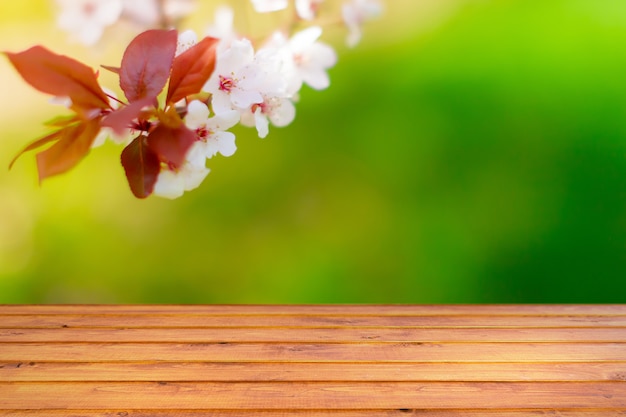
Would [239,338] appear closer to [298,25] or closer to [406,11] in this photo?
[298,25]

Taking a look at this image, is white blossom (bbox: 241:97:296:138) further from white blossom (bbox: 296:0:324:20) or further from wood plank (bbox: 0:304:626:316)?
wood plank (bbox: 0:304:626:316)

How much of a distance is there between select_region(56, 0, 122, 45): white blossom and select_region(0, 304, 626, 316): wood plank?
66 centimetres

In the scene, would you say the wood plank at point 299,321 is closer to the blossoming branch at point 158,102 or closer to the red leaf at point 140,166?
the blossoming branch at point 158,102

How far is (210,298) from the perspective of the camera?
5.47 feet

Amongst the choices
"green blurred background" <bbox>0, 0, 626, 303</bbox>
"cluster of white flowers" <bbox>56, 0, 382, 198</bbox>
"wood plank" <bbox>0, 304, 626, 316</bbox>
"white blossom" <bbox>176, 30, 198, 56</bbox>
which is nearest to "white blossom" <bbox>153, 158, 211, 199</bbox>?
"cluster of white flowers" <bbox>56, 0, 382, 198</bbox>

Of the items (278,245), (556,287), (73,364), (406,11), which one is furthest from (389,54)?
(73,364)

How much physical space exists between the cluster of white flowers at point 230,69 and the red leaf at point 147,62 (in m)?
0.04

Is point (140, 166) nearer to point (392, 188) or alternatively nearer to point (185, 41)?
point (185, 41)

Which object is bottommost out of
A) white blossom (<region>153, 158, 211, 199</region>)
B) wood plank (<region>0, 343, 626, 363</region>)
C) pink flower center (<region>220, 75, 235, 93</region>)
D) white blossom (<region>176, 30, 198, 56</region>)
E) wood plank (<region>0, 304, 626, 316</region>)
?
white blossom (<region>153, 158, 211, 199</region>)

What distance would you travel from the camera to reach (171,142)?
410 mm

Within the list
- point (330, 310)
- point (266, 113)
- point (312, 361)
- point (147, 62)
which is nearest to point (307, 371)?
point (312, 361)

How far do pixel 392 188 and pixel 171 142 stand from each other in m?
1.24

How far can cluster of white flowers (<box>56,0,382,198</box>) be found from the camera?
511 mm

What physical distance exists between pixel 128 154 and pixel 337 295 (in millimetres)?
1265
